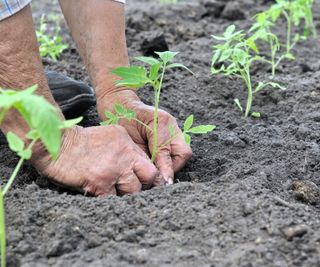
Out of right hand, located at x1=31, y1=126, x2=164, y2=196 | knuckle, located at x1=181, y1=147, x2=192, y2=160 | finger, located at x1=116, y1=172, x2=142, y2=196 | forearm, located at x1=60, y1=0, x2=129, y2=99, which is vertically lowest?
knuckle, located at x1=181, y1=147, x2=192, y2=160

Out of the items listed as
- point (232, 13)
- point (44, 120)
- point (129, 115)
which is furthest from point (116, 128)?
point (232, 13)

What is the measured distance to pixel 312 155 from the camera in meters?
2.73

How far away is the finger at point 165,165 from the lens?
8.21 ft

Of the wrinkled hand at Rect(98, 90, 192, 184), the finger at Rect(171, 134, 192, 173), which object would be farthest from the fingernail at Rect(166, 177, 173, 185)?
the finger at Rect(171, 134, 192, 173)

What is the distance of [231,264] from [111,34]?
1.32 m

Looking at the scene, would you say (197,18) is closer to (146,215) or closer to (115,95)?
(115,95)

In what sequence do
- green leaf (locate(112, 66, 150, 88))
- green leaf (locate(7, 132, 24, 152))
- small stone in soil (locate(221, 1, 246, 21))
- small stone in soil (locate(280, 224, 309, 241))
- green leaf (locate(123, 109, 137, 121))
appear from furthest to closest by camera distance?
small stone in soil (locate(221, 1, 246, 21))
green leaf (locate(123, 109, 137, 121))
green leaf (locate(112, 66, 150, 88))
small stone in soil (locate(280, 224, 309, 241))
green leaf (locate(7, 132, 24, 152))

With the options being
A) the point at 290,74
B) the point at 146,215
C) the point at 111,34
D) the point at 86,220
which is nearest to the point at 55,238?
A: the point at 86,220

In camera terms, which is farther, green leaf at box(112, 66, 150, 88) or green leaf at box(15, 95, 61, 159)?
green leaf at box(112, 66, 150, 88)

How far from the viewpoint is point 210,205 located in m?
2.21

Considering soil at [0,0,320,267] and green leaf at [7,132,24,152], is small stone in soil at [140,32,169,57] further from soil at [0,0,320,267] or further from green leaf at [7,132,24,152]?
green leaf at [7,132,24,152]

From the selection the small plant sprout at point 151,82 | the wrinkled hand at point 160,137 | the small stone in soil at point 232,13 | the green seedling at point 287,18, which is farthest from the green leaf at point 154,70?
the small stone in soil at point 232,13

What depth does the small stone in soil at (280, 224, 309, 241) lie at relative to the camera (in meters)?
1.98

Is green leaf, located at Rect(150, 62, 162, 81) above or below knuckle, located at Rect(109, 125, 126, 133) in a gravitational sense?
above
